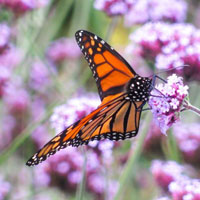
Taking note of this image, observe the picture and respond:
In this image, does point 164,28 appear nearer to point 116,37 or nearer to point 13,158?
point 13,158

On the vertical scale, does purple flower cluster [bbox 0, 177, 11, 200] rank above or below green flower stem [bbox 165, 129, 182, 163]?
below

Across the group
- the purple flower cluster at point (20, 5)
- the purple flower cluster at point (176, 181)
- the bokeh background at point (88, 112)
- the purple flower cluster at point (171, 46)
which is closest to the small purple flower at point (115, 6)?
the bokeh background at point (88, 112)

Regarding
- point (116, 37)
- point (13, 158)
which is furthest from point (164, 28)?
point (116, 37)

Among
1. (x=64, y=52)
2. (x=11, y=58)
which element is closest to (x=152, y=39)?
(x=11, y=58)

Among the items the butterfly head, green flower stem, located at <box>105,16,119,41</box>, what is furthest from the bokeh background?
the butterfly head

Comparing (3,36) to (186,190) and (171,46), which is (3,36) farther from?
(186,190)

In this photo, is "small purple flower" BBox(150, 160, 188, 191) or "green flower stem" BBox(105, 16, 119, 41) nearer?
"small purple flower" BBox(150, 160, 188, 191)

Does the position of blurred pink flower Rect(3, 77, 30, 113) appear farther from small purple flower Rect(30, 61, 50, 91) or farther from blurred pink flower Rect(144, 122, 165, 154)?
blurred pink flower Rect(144, 122, 165, 154)
